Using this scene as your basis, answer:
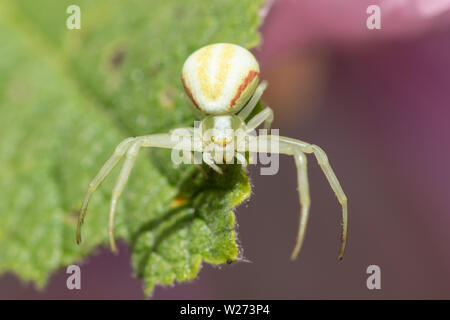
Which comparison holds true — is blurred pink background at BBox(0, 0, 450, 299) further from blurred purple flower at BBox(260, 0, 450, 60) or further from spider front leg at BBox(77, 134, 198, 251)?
spider front leg at BBox(77, 134, 198, 251)

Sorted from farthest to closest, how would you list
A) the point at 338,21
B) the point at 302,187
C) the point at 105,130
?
the point at 105,130 < the point at 338,21 < the point at 302,187

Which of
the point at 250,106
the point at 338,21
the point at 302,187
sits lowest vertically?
the point at 302,187

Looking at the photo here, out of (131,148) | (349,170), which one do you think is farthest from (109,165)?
(349,170)

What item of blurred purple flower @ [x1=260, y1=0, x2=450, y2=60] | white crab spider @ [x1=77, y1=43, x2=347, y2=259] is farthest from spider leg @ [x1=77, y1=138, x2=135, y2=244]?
blurred purple flower @ [x1=260, y1=0, x2=450, y2=60]

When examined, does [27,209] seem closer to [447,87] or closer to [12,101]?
[12,101]

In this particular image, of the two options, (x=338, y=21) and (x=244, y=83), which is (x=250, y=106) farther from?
(x=338, y=21)

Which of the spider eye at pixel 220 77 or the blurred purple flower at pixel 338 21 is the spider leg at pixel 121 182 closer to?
the spider eye at pixel 220 77

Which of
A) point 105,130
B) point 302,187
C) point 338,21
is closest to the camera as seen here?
point 302,187
